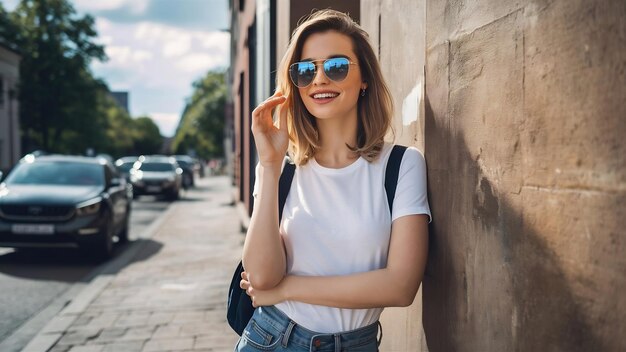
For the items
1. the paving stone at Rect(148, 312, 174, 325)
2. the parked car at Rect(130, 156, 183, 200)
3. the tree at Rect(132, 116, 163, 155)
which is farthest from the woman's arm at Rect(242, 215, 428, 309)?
the tree at Rect(132, 116, 163, 155)

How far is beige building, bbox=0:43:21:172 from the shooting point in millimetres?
35844

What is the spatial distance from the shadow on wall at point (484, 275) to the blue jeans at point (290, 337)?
322mm

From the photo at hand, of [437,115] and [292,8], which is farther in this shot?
[292,8]

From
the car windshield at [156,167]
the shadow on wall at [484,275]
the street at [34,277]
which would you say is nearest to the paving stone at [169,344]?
the street at [34,277]

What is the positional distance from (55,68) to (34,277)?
36049 mm

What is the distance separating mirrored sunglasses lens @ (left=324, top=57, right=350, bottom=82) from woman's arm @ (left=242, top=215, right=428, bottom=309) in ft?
1.74

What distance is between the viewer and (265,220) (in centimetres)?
200

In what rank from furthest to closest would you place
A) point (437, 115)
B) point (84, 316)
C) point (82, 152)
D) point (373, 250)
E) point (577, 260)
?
point (82, 152) < point (84, 316) < point (437, 115) < point (373, 250) < point (577, 260)

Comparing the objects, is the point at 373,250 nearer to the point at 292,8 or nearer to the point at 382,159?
the point at 382,159

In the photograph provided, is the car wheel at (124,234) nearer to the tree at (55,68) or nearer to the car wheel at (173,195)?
the car wheel at (173,195)

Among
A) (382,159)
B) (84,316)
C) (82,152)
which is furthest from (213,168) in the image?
(382,159)

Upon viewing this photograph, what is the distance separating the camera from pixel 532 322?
1.61m

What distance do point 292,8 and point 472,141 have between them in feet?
14.6

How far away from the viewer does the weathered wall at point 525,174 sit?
1297 mm
